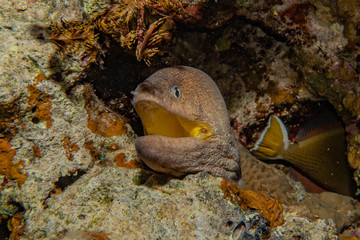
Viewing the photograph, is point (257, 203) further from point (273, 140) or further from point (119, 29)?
point (119, 29)

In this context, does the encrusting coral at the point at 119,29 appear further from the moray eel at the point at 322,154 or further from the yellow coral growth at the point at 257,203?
the moray eel at the point at 322,154

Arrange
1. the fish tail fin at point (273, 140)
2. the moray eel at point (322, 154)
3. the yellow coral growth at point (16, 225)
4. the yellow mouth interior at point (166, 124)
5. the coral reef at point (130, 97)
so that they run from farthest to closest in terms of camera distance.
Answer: the moray eel at point (322, 154)
the fish tail fin at point (273, 140)
the yellow mouth interior at point (166, 124)
the yellow coral growth at point (16, 225)
the coral reef at point (130, 97)

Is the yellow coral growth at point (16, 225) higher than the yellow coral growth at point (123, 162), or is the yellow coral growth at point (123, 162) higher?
the yellow coral growth at point (123, 162)

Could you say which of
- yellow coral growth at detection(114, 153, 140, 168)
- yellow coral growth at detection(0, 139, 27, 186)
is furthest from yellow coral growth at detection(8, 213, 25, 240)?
yellow coral growth at detection(114, 153, 140, 168)

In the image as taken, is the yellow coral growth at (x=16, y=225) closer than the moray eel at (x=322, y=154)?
Yes

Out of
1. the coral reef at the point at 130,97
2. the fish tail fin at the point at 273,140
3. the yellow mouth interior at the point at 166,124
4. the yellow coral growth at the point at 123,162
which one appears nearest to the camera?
the coral reef at the point at 130,97

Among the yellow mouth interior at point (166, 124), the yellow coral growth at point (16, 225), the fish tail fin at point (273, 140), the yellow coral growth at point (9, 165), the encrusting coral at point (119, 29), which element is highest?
the encrusting coral at point (119, 29)

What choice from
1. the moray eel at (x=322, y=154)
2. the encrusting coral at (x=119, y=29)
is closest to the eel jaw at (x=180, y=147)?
the encrusting coral at (x=119, y=29)
